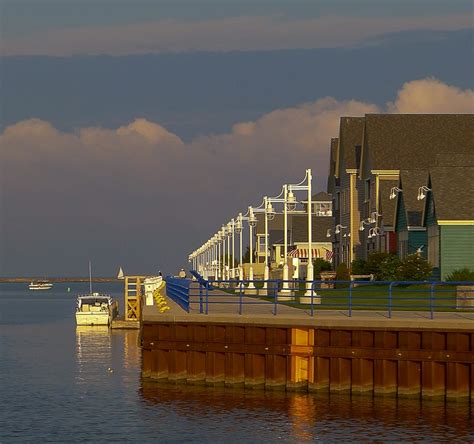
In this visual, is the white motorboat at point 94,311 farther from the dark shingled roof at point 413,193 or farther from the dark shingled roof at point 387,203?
the dark shingled roof at point 413,193

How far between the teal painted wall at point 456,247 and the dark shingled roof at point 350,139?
26.1 m

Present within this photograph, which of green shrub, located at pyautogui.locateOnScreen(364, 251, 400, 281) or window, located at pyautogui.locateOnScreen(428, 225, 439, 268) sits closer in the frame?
window, located at pyautogui.locateOnScreen(428, 225, 439, 268)

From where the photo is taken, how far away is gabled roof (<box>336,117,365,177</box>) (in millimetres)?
90125

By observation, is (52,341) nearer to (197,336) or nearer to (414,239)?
(414,239)

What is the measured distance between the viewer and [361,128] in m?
93.4

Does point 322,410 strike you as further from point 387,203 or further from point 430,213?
point 387,203

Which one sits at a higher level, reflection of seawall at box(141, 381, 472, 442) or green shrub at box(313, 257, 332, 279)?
green shrub at box(313, 257, 332, 279)

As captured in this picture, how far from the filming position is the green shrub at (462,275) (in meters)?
59.0

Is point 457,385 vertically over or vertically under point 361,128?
under

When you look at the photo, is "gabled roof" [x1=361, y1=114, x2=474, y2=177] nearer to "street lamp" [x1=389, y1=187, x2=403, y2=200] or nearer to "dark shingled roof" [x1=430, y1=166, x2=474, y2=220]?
"street lamp" [x1=389, y1=187, x2=403, y2=200]

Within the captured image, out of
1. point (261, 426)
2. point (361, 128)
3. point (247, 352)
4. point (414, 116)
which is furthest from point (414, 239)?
point (261, 426)

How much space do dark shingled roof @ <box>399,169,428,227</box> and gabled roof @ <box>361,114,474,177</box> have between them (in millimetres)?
7470

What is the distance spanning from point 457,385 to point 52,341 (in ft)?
163

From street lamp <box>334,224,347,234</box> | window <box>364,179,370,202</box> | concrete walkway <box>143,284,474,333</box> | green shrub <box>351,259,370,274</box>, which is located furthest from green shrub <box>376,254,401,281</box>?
concrete walkway <box>143,284,474,333</box>
